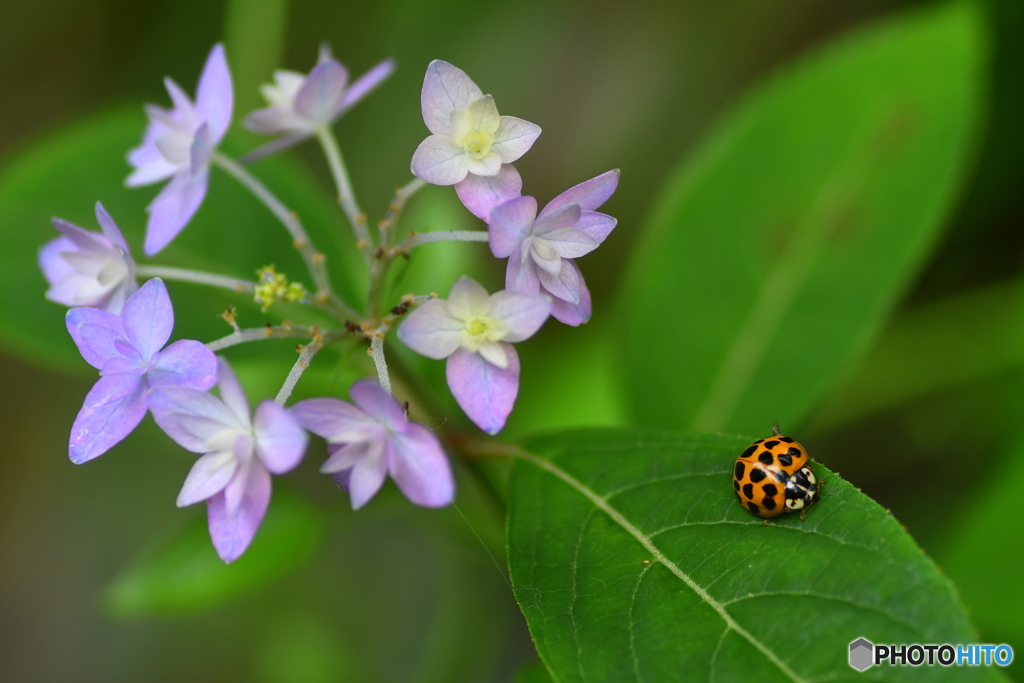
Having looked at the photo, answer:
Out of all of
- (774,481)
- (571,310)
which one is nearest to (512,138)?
(571,310)

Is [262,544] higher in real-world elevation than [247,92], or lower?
lower

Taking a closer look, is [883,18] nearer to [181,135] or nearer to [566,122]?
[566,122]

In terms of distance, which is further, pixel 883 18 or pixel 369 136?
pixel 369 136

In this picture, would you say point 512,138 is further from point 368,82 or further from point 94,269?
point 94,269

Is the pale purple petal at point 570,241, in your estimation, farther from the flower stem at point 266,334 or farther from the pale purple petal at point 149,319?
the pale purple petal at point 149,319

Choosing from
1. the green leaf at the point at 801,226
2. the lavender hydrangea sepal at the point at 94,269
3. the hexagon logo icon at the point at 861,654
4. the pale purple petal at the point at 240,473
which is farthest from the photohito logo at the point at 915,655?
the lavender hydrangea sepal at the point at 94,269

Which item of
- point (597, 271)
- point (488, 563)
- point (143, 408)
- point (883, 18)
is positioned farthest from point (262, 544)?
point (883, 18)

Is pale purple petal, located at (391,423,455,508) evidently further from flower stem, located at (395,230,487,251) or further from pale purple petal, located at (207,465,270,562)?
flower stem, located at (395,230,487,251)
